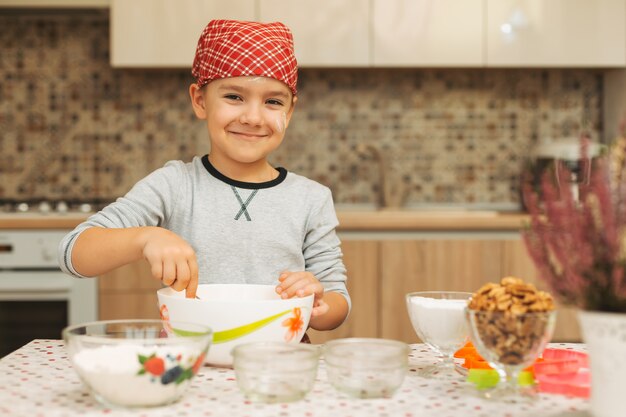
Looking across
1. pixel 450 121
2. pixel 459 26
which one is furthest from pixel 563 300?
pixel 450 121

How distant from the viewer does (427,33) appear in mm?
2693

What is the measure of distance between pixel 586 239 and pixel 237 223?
0.77 meters

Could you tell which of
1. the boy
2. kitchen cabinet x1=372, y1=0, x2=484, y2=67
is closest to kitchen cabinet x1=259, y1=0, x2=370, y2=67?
kitchen cabinet x1=372, y1=0, x2=484, y2=67

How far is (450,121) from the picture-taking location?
3023mm

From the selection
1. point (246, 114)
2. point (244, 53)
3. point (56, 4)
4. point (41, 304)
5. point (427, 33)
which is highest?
point (56, 4)

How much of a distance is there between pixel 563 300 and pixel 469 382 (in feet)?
0.60

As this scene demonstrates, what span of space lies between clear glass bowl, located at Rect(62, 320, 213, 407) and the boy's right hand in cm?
17

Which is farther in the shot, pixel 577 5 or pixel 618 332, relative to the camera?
pixel 577 5

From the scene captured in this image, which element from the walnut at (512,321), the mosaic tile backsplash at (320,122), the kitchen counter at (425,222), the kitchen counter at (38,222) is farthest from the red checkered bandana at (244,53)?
the mosaic tile backsplash at (320,122)

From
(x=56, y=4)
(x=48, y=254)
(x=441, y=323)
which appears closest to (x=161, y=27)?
(x=56, y=4)

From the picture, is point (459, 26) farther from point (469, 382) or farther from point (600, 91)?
point (469, 382)

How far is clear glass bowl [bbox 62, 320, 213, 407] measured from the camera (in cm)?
71

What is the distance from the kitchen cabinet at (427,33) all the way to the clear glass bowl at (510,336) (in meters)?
2.05

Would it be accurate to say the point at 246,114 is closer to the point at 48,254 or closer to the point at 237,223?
the point at 237,223
